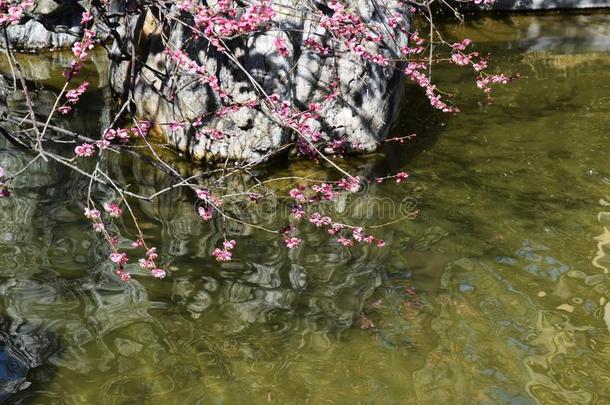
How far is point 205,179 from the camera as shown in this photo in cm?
661

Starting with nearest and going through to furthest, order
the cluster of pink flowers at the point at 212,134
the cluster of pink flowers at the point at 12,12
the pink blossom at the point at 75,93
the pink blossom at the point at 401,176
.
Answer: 1. the cluster of pink flowers at the point at 12,12
2. the pink blossom at the point at 75,93
3. the pink blossom at the point at 401,176
4. the cluster of pink flowers at the point at 212,134

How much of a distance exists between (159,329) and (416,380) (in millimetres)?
1496

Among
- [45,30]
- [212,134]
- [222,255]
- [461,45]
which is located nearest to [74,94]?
[222,255]

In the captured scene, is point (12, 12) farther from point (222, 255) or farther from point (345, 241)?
point (345, 241)

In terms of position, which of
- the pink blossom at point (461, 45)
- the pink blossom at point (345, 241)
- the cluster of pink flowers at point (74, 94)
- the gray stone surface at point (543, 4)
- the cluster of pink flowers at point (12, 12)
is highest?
the cluster of pink flowers at point (12, 12)

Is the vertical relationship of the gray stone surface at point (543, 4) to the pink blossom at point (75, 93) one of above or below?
below

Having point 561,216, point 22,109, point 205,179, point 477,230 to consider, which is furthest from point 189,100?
point 561,216

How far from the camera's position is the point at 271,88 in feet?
22.3

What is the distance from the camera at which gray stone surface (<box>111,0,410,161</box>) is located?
6.77 meters

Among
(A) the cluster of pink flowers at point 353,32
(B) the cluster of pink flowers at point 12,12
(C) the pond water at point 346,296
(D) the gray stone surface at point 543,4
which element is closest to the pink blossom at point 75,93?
(B) the cluster of pink flowers at point 12,12

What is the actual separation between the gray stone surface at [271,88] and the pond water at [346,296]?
0.36 meters

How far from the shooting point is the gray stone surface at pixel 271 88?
677 cm

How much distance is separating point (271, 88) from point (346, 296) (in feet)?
7.87

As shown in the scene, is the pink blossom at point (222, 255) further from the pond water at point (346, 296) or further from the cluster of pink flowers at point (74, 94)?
the cluster of pink flowers at point (74, 94)
